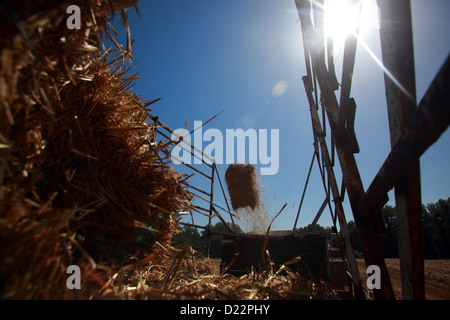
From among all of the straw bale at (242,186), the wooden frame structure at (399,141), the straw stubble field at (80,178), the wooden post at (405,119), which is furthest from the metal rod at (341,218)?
the straw bale at (242,186)

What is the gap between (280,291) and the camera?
100 cm

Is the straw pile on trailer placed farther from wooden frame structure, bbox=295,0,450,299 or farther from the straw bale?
the straw bale

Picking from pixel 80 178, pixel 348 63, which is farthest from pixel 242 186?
pixel 80 178

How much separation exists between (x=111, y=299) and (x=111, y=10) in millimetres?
1073

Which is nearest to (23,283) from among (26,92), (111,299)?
(111,299)

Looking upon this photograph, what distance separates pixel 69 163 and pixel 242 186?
665 centimetres

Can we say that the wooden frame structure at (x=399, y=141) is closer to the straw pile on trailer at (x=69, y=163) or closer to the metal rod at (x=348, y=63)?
the metal rod at (x=348, y=63)

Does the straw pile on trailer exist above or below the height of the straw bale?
below

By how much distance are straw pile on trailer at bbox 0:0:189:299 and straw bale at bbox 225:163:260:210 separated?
6.06m

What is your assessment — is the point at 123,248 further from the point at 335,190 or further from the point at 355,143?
the point at 335,190

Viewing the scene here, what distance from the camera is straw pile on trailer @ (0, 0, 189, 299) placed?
584mm

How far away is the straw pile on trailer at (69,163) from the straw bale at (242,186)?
239 inches

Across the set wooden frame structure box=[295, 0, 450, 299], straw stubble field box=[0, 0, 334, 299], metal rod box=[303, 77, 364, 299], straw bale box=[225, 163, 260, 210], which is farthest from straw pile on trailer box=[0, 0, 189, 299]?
straw bale box=[225, 163, 260, 210]

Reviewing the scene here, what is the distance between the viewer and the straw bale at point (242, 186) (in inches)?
291
